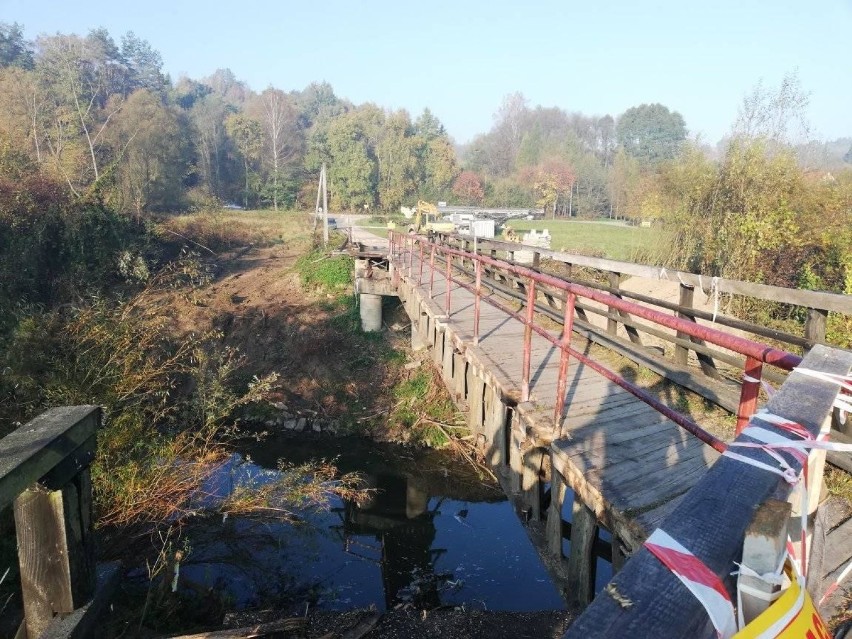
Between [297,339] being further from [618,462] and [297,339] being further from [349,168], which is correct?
[349,168]

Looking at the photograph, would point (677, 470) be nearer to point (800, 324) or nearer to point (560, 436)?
point (560, 436)

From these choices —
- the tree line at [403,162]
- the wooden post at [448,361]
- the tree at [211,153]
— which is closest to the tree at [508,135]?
the tree line at [403,162]

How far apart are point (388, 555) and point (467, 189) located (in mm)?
44869

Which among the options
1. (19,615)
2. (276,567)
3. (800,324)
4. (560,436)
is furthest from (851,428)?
(800,324)

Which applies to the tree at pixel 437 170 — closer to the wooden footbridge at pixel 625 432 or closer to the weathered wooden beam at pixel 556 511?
the wooden footbridge at pixel 625 432

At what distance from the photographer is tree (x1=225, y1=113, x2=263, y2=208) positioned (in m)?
46.5

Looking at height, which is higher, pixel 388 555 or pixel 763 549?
pixel 763 549

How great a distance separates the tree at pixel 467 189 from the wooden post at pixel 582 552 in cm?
4813

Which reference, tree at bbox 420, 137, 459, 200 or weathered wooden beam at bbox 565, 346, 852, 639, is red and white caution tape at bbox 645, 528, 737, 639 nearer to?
weathered wooden beam at bbox 565, 346, 852, 639

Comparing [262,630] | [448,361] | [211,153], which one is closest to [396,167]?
[211,153]

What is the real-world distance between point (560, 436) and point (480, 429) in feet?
6.20

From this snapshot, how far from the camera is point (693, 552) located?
79 centimetres

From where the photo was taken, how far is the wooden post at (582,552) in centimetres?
323

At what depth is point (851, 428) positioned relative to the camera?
3672 mm
